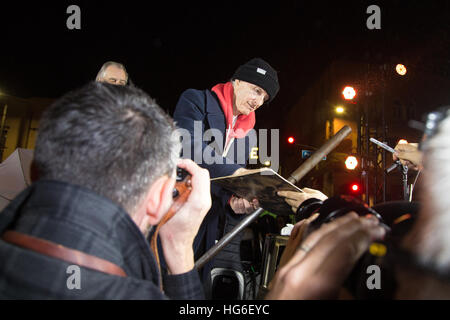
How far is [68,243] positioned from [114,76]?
2.39 meters

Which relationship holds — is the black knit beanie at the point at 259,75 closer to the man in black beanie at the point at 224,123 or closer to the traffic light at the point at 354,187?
the man in black beanie at the point at 224,123

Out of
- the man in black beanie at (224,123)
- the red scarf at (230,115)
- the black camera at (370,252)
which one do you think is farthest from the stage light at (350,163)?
the black camera at (370,252)

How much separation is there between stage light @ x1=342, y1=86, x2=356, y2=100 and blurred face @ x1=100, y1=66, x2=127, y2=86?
7.56 m

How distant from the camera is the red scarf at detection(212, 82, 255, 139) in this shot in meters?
2.81

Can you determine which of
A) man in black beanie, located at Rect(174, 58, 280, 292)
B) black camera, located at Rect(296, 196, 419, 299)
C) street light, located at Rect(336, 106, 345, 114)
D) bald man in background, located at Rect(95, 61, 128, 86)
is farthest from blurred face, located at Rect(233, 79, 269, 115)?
street light, located at Rect(336, 106, 345, 114)

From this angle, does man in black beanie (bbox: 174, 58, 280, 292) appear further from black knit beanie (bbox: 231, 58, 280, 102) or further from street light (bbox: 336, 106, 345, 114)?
street light (bbox: 336, 106, 345, 114)

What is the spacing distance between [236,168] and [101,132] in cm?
154

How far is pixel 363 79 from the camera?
28.1 feet

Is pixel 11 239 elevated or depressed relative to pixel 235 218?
elevated

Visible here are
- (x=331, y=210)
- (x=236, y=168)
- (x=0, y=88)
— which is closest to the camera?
(x=331, y=210)

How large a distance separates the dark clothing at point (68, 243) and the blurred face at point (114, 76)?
2203 mm
